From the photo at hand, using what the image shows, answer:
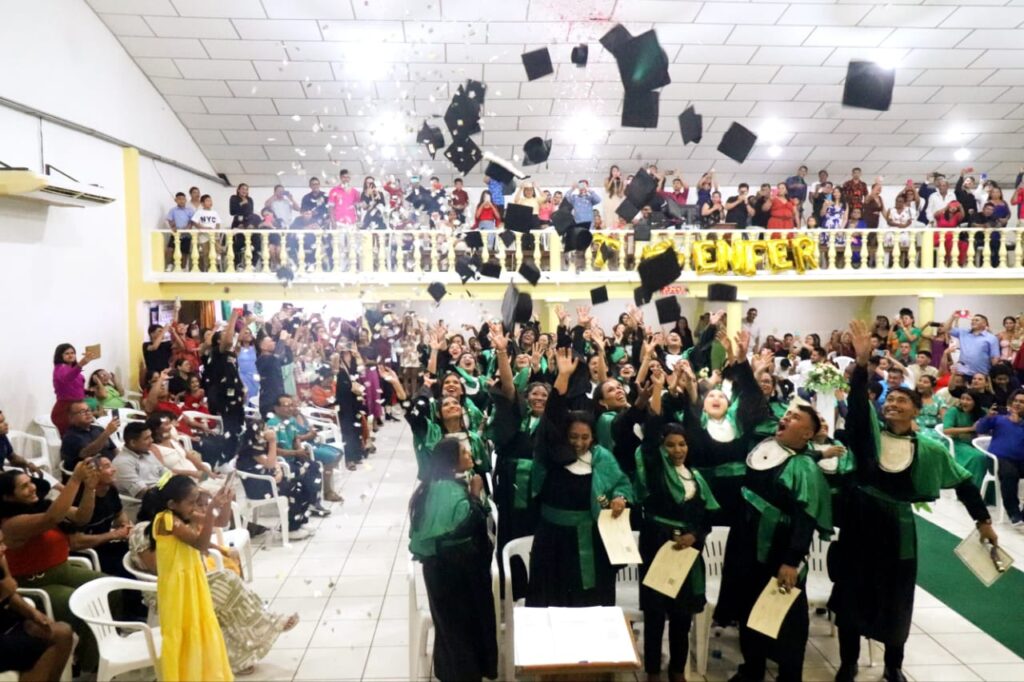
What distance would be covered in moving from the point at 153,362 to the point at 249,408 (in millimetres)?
1305

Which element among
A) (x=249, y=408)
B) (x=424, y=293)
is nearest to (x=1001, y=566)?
(x=249, y=408)

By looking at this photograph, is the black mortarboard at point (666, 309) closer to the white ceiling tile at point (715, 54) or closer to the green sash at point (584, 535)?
the green sash at point (584, 535)

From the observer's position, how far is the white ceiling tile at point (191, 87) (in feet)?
32.8

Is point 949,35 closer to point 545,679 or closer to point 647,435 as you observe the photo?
point 647,435

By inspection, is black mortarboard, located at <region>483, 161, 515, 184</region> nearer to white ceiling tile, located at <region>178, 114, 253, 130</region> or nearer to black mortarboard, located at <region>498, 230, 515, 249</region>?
black mortarboard, located at <region>498, 230, 515, 249</region>

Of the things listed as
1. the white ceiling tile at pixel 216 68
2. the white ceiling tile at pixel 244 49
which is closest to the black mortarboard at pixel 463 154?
the white ceiling tile at pixel 244 49

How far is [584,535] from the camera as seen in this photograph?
3.29 m

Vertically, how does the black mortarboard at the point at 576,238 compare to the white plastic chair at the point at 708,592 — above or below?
above

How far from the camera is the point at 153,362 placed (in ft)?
26.4

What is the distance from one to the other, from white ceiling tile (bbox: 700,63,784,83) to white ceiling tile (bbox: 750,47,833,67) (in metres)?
0.14

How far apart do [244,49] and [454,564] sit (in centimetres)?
836

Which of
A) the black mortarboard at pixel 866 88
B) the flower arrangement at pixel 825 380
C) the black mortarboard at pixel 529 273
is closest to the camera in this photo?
the black mortarboard at pixel 866 88

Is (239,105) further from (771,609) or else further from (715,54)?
(771,609)

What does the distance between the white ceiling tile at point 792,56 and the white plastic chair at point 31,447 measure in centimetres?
899
